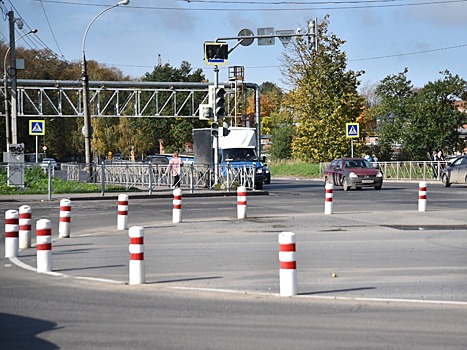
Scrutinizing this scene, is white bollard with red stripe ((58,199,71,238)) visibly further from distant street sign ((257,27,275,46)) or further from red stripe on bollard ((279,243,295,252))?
distant street sign ((257,27,275,46))

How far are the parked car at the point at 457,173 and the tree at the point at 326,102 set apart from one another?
19.1 m

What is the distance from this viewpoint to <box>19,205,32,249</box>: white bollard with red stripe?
15.9 meters

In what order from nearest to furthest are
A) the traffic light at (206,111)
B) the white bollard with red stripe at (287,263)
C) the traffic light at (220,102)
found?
the white bollard with red stripe at (287,263) < the traffic light at (220,102) < the traffic light at (206,111)

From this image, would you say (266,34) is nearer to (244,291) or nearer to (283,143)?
(244,291)

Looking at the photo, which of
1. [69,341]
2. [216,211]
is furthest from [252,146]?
[69,341]

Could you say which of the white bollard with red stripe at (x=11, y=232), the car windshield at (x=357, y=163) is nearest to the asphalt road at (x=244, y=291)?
the white bollard with red stripe at (x=11, y=232)

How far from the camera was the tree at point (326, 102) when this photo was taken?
64500 mm

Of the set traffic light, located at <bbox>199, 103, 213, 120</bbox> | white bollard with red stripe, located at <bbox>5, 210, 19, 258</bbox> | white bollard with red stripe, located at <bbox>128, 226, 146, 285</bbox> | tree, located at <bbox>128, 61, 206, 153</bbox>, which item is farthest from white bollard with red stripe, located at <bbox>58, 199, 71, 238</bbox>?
tree, located at <bbox>128, 61, 206, 153</bbox>

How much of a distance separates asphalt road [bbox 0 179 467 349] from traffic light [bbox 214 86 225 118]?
14.0 m

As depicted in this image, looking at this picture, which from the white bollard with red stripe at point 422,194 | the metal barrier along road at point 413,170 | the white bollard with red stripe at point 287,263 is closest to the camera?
the white bollard with red stripe at point 287,263

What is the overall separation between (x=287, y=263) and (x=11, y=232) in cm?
641

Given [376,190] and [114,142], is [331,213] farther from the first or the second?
[114,142]

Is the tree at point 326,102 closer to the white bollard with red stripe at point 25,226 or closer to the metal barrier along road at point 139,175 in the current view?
the metal barrier along road at point 139,175

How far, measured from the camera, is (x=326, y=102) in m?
64.5
